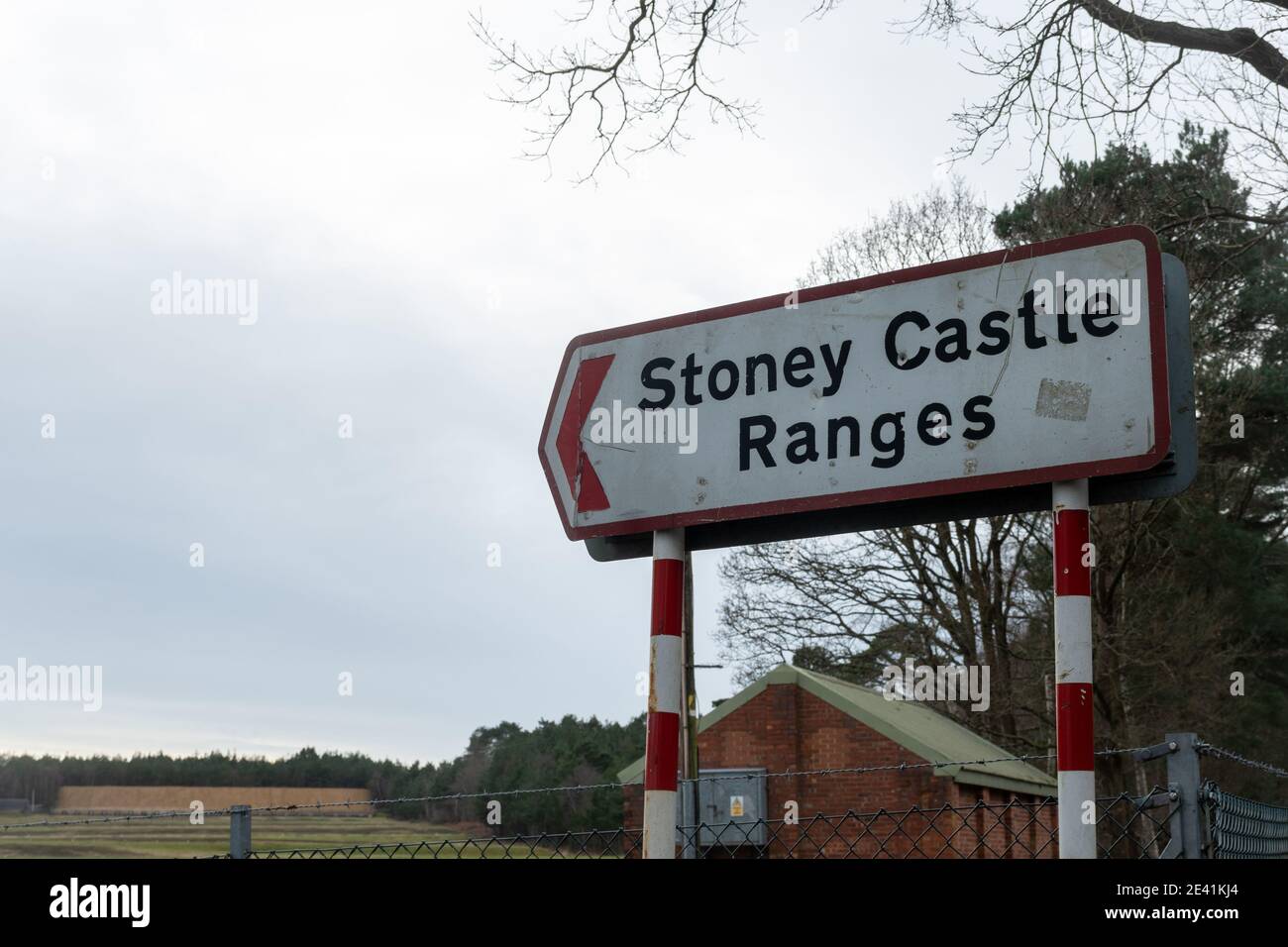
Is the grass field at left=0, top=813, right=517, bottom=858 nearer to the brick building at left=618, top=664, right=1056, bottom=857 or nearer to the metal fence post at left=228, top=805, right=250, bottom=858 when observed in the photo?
the metal fence post at left=228, top=805, right=250, bottom=858

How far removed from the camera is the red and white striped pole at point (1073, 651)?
2.88 meters

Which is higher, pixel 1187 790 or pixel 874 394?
pixel 874 394

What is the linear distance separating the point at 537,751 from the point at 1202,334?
1210 inches

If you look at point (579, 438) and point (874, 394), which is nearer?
point (874, 394)

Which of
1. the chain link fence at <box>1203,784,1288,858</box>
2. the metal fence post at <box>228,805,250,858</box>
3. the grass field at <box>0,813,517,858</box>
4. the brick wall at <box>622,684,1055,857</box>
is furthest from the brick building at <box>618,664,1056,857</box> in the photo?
the metal fence post at <box>228,805,250,858</box>

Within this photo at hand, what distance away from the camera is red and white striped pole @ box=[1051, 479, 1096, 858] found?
2877mm

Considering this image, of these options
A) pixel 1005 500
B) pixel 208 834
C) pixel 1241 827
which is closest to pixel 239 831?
pixel 208 834

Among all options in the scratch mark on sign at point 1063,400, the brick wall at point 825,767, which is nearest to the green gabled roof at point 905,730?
the brick wall at point 825,767

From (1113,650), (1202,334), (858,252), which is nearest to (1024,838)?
(1113,650)

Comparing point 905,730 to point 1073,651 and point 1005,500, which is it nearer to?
point 1005,500

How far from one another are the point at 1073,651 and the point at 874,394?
2.73 feet

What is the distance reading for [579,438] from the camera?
146 inches

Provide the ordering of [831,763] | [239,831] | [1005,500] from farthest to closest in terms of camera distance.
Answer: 1. [831,763]
2. [239,831]
3. [1005,500]

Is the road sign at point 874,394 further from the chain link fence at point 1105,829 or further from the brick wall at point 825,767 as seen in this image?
the brick wall at point 825,767
